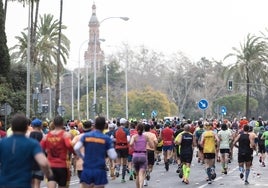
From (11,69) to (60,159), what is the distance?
3462 cm

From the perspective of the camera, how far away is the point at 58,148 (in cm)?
1298

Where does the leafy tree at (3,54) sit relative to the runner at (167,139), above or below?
above

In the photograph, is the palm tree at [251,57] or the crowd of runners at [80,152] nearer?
the crowd of runners at [80,152]

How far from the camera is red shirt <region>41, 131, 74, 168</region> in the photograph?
509 inches

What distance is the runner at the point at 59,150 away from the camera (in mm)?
12938

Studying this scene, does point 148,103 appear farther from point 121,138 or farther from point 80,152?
point 80,152

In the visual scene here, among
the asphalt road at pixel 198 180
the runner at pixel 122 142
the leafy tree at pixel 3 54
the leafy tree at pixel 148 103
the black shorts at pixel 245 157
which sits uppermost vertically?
the leafy tree at pixel 3 54

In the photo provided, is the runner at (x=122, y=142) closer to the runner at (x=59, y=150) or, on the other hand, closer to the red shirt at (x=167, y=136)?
the red shirt at (x=167, y=136)

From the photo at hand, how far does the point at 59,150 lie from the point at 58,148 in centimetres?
4

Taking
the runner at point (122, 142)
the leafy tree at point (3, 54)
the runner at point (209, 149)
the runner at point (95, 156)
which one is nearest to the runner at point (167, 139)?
the runner at point (122, 142)

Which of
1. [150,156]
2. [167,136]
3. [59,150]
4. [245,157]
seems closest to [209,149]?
[245,157]

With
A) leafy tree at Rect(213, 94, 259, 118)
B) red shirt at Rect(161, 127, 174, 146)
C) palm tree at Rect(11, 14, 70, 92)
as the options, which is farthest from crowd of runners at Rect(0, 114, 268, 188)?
leafy tree at Rect(213, 94, 259, 118)

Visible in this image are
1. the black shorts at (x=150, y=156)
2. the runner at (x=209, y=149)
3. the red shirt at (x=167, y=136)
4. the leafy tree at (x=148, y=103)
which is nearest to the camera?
the black shorts at (x=150, y=156)

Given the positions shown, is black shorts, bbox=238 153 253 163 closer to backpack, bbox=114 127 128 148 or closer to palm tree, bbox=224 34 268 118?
backpack, bbox=114 127 128 148
